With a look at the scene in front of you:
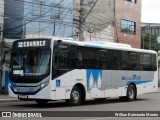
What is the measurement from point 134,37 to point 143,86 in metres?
25.0

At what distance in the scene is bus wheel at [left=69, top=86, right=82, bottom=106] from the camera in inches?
805

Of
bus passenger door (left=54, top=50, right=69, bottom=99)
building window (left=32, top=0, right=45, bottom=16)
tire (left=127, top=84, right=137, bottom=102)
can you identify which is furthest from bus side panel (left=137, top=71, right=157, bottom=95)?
building window (left=32, top=0, right=45, bottom=16)

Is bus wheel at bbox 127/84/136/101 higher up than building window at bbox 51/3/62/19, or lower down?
lower down

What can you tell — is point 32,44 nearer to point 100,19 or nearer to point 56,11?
point 56,11

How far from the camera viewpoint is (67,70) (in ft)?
65.5

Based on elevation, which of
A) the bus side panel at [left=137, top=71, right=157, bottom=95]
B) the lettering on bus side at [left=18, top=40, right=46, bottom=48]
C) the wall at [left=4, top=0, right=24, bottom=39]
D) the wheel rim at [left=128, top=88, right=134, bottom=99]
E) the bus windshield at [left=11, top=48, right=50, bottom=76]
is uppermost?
the wall at [left=4, top=0, right=24, bottom=39]

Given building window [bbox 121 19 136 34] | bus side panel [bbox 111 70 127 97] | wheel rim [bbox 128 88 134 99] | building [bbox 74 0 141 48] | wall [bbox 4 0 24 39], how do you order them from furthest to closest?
building window [bbox 121 19 136 34] < building [bbox 74 0 141 48] < wall [bbox 4 0 24 39] < wheel rim [bbox 128 88 134 99] < bus side panel [bbox 111 70 127 97]

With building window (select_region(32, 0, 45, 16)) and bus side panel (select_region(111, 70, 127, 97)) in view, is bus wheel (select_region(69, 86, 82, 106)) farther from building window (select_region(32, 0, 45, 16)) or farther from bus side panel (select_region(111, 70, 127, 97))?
building window (select_region(32, 0, 45, 16))

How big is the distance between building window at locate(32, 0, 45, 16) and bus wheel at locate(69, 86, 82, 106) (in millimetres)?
16795

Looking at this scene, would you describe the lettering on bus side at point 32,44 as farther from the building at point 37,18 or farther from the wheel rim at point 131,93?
the building at point 37,18

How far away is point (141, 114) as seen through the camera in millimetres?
16578

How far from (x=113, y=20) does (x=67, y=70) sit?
28637mm

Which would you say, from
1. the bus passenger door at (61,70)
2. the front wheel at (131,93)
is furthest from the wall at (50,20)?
the bus passenger door at (61,70)

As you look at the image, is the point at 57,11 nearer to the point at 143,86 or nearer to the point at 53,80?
the point at 143,86
